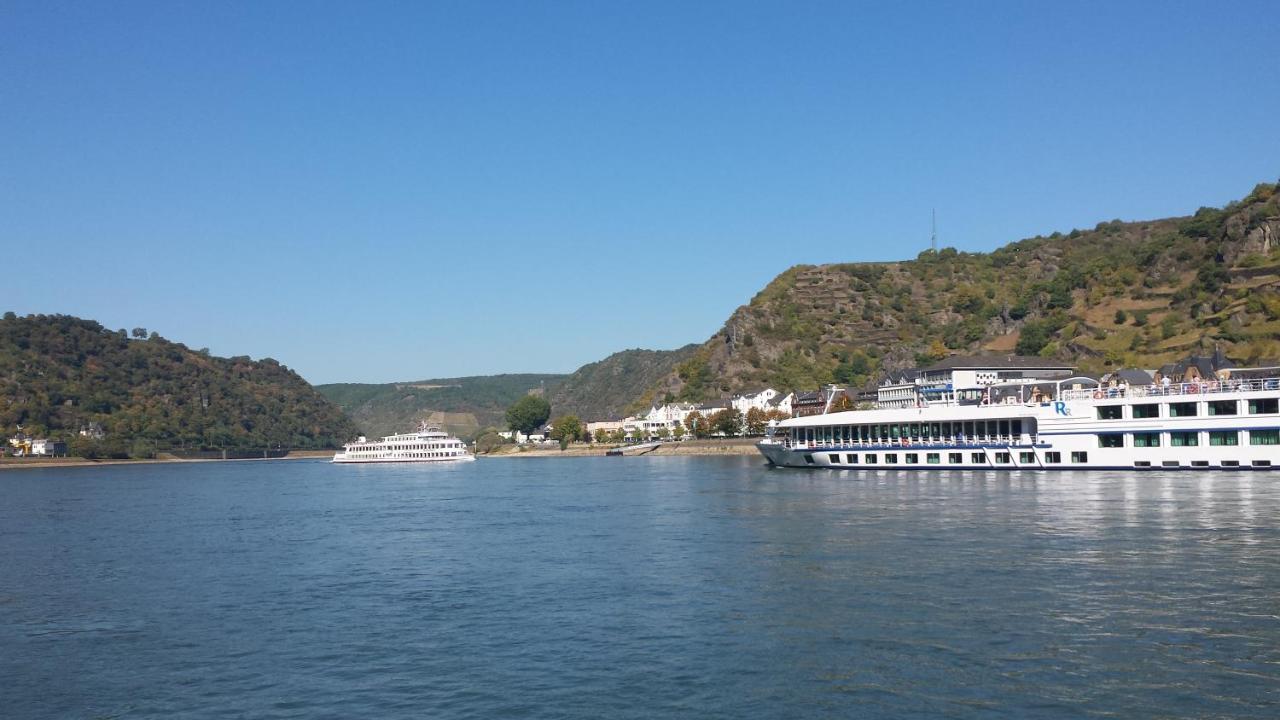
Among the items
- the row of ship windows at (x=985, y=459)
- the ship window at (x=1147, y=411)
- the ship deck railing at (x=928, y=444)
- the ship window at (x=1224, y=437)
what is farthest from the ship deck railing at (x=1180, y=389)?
the ship deck railing at (x=928, y=444)

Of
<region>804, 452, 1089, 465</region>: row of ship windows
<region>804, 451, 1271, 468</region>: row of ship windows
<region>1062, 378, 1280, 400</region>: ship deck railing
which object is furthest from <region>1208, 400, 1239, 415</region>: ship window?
<region>804, 452, 1089, 465</region>: row of ship windows

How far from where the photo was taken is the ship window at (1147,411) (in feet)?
273

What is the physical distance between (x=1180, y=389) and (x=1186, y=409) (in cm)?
247

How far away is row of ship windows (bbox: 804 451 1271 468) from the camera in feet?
265

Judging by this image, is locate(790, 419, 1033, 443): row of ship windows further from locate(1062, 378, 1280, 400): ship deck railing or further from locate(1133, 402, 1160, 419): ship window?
locate(1133, 402, 1160, 419): ship window

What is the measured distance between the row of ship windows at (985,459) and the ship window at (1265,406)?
3.86 metres

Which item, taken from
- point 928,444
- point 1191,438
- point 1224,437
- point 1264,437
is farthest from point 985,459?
point 1264,437

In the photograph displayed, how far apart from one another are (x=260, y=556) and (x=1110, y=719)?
1517 inches

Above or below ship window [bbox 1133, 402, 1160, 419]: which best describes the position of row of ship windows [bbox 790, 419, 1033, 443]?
below

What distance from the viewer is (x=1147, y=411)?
8350 cm

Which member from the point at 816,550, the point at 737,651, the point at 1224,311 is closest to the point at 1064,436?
the point at 816,550

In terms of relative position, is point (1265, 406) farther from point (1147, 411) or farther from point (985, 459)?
point (985, 459)

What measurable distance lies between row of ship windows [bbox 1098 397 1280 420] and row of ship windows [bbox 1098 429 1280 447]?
1479 mm

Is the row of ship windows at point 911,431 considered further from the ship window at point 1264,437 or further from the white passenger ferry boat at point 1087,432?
the ship window at point 1264,437
